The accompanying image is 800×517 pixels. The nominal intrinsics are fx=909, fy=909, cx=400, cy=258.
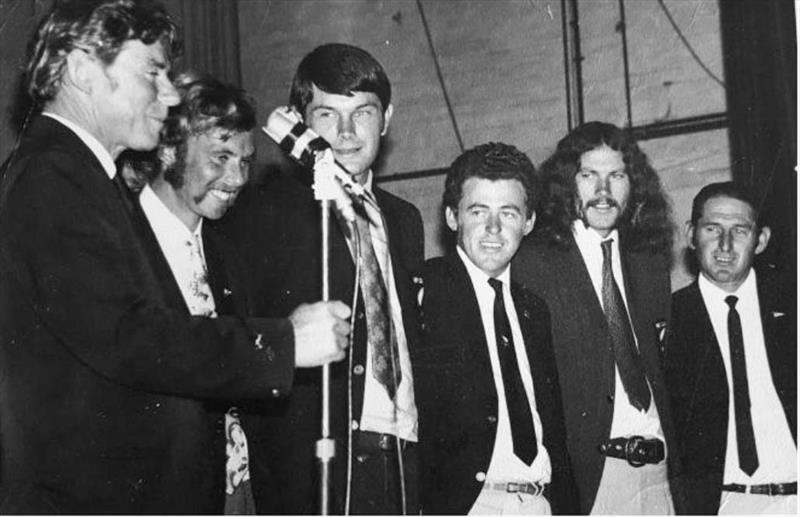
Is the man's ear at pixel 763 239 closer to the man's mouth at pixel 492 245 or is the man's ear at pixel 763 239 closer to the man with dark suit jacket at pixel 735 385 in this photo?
the man with dark suit jacket at pixel 735 385

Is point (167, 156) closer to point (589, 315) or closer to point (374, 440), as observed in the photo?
point (374, 440)

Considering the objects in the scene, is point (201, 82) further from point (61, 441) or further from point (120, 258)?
point (61, 441)

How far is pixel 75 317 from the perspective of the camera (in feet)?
5.53

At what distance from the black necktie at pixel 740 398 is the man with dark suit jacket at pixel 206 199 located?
1.56m

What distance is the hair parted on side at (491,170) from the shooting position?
9.82 ft

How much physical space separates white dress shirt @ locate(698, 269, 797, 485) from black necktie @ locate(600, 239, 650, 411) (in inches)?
12.3

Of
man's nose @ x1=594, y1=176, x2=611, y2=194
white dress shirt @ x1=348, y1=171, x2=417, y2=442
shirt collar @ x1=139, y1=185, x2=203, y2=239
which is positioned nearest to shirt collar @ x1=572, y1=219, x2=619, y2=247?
man's nose @ x1=594, y1=176, x2=611, y2=194

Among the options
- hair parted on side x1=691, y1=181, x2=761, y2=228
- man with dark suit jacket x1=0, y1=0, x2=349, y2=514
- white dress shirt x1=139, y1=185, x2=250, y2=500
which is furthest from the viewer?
hair parted on side x1=691, y1=181, x2=761, y2=228

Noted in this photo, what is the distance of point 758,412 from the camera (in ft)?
9.67

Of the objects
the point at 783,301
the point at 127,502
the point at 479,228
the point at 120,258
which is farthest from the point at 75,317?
the point at 783,301

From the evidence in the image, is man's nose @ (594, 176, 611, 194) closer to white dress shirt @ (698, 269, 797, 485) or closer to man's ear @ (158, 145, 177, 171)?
white dress shirt @ (698, 269, 797, 485)

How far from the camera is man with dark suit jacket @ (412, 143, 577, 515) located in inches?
101

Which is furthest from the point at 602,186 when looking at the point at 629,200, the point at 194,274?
the point at 194,274

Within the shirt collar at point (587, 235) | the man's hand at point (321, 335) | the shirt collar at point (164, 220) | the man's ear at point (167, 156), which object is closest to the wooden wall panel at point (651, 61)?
the shirt collar at point (587, 235)
